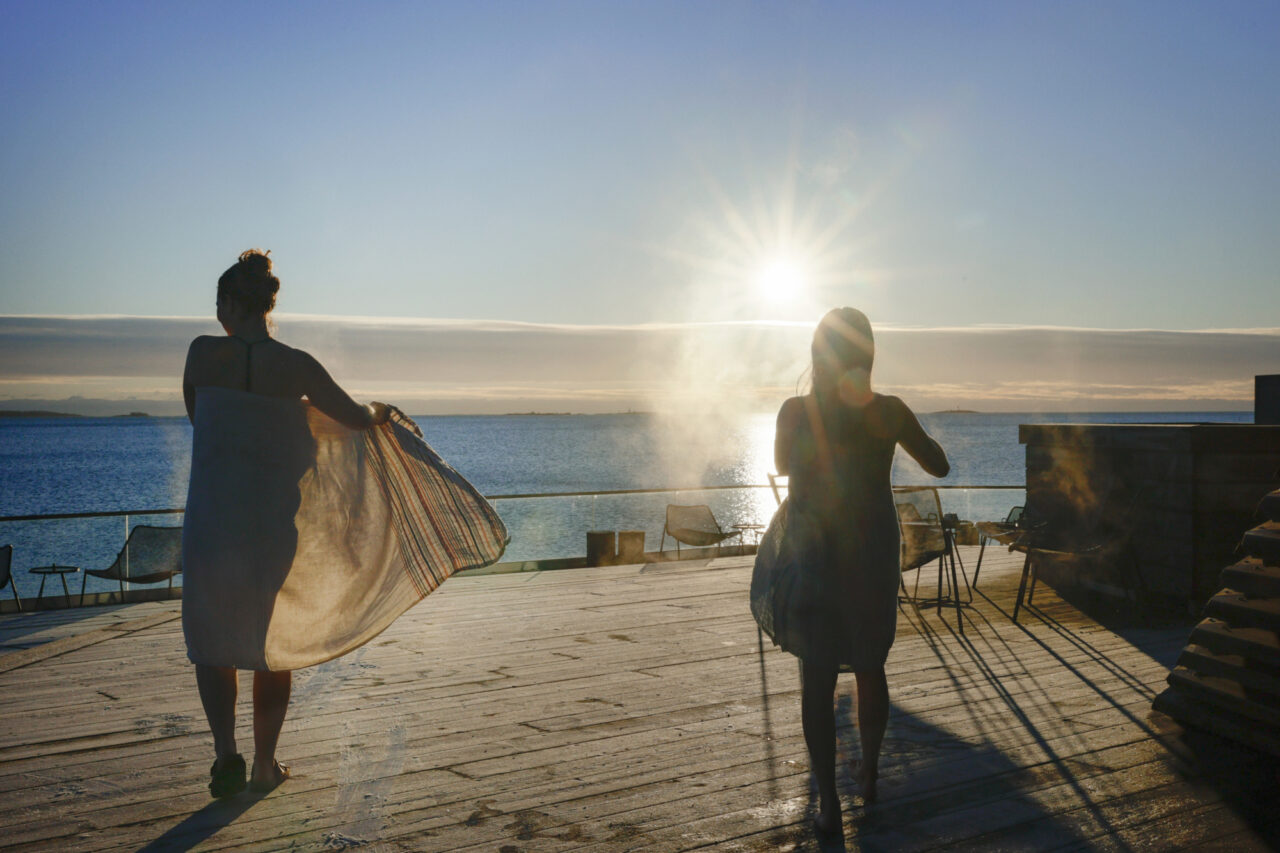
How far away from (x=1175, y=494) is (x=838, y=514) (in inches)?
191

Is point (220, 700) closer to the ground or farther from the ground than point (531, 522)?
farther from the ground

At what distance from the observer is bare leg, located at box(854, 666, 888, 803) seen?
3162 mm

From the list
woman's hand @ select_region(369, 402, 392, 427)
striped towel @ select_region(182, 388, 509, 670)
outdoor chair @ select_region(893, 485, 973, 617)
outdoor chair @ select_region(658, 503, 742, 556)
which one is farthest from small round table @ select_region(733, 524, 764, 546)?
woman's hand @ select_region(369, 402, 392, 427)

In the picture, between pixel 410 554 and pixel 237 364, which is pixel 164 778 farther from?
pixel 237 364

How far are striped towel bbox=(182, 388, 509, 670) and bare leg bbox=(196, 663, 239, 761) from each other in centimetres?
5

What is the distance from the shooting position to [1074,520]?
7.94m

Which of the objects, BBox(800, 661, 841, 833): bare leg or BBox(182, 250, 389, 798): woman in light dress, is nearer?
BBox(800, 661, 841, 833): bare leg

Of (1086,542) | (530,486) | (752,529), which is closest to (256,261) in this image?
(1086,542)

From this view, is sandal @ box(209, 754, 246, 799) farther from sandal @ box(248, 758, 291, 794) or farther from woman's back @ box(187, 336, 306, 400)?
woman's back @ box(187, 336, 306, 400)

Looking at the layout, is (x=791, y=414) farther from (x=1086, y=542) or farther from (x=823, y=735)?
(x=1086, y=542)

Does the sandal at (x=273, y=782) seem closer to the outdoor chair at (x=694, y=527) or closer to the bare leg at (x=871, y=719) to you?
the bare leg at (x=871, y=719)

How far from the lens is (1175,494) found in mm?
6801

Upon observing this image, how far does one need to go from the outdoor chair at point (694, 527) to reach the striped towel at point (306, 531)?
782 centimetres

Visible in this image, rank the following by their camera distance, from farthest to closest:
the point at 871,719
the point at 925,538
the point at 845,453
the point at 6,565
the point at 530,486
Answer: the point at 530,486, the point at 6,565, the point at 925,538, the point at 871,719, the point at 845,453
